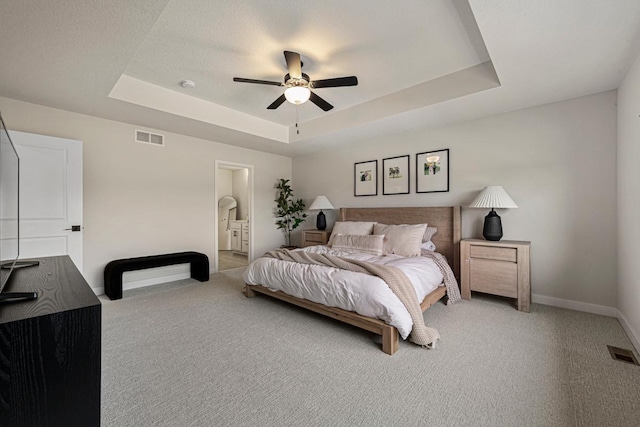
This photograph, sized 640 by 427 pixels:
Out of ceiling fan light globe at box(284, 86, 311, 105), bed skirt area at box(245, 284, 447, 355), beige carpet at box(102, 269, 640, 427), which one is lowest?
beige carpet at box(102, 269, 640, 427)

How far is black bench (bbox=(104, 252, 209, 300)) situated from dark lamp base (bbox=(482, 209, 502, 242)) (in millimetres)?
4143

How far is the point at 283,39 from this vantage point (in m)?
2.45

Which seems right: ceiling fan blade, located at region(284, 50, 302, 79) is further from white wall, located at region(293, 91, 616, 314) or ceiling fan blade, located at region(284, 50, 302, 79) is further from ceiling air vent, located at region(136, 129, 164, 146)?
ceiling air vent, located at region(136, 129, 164, 146)

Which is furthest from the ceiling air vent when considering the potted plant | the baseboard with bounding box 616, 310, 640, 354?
the baseboard with bounding box 616, 310, 640, 354

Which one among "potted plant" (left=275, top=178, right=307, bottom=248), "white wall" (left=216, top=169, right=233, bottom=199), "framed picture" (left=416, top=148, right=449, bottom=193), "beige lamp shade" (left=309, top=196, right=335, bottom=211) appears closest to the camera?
"framed picture" (left=416, top=148, right=449, bottom=193)

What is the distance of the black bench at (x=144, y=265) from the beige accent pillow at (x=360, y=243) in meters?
2.20

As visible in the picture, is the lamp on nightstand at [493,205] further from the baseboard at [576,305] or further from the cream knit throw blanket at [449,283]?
the baseboard at [576,305]

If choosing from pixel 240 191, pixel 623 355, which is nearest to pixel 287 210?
pixel 240 191

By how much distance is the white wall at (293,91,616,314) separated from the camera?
2.96 meters

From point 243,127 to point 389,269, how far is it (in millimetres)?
3178

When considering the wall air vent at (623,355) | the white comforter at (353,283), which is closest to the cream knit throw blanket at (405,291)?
the white comforter at (353,283)

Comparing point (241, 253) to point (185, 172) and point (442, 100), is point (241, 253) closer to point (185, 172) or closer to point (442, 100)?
point (185, 172)

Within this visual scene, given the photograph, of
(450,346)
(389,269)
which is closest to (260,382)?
(389,269)

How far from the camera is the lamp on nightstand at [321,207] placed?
5.24m
